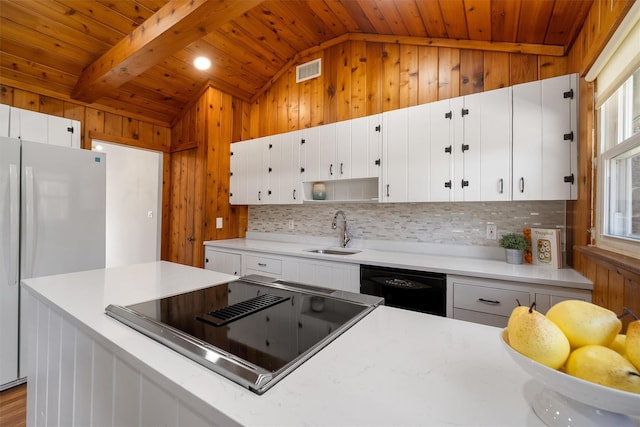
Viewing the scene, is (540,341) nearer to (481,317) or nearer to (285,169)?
(481,317)

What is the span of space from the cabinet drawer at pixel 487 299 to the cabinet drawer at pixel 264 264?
1.54 meters

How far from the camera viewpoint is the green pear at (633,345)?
0.40 meters

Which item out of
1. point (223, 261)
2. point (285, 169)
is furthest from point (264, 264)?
point (285, 169)

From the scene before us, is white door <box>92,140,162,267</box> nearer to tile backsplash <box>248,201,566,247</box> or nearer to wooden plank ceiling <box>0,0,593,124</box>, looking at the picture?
wooden plank ceiling <box>0,0,593,124</box>

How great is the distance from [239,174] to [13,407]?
8.54ft

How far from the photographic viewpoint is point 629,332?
1.41ft

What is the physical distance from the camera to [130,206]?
4.12m

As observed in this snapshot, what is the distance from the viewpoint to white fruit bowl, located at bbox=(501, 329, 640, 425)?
387 millimetres

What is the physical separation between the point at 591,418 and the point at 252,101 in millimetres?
4066

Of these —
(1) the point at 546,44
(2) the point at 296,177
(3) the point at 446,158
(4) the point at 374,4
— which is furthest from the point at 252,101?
(1) the point at 546,44

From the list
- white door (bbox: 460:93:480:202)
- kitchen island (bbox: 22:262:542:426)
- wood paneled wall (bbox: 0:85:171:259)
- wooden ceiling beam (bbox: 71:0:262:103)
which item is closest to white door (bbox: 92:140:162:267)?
wood paneled wall (bbox: 0:85:171:259)

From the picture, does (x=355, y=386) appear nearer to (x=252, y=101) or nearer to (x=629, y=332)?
(x=629, y=332)

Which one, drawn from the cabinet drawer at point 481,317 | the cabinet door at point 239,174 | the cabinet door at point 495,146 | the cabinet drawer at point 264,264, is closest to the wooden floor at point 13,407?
the cabinet drawer at point 264,264

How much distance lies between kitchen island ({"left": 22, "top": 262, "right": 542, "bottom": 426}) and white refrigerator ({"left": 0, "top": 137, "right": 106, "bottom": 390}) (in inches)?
52.3
